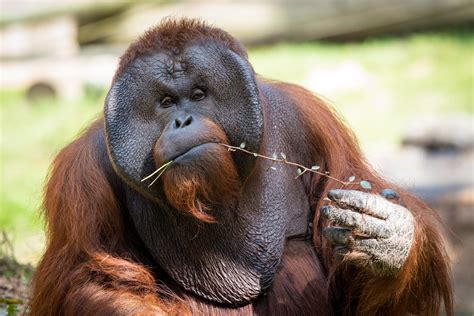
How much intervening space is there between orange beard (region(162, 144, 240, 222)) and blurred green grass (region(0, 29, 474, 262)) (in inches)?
206

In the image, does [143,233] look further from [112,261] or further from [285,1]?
[285,1]

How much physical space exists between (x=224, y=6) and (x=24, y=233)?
565 centimetres

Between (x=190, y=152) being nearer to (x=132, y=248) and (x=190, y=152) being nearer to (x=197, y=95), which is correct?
(x=197, y=95)

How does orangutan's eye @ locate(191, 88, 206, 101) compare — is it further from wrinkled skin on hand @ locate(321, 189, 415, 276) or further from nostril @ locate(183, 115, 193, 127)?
wrinkled skin on hand @ locate(321, 189, 415, 276)

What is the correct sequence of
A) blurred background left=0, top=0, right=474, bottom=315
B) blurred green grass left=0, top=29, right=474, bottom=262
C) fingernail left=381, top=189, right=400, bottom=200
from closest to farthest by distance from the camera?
fingernail left=381, top=189, right=400, bottom=200 → blurred background left=0, top=0, right=474, bottom=315 → blurred green grass left=0, top=29, right=474, bottom=262

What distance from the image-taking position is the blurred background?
31.2ft

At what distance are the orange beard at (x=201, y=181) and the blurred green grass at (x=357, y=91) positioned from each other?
5236mm

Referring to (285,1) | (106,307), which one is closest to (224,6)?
(285,1)

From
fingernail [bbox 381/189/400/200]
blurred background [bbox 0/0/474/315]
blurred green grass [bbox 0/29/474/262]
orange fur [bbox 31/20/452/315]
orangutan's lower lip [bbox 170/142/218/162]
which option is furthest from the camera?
blurred green grass [bbox 0/29/474/262]

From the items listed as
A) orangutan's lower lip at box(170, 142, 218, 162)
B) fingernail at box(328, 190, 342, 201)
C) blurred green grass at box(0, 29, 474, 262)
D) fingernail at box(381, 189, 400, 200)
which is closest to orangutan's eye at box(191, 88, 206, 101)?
orangutan's lower lip at box(170, 142, 218, 162)

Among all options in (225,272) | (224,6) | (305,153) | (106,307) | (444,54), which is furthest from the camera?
(224,6)

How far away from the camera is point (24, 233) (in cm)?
731

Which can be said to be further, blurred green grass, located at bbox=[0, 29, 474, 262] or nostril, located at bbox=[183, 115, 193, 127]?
blurred green grass, located at bbox=[0, 29, 474, 262]

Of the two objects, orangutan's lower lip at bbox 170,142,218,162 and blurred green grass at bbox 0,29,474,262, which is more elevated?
orangutan's lower lip at bbox 170,142,218,162
